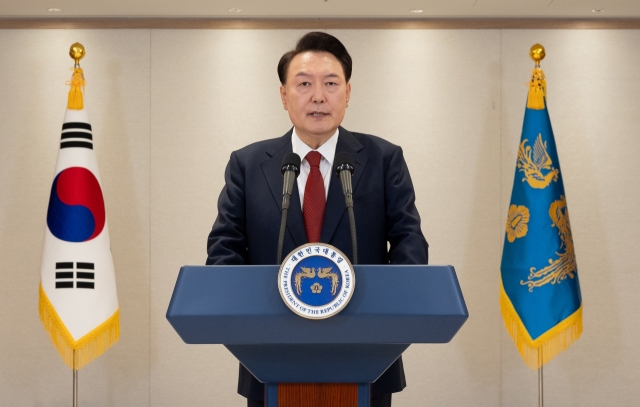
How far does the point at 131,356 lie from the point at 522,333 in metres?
2.71

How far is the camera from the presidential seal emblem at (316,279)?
1.37 meters

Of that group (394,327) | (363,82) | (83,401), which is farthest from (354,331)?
(83,401)

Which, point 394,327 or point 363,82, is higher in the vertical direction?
point 363,82

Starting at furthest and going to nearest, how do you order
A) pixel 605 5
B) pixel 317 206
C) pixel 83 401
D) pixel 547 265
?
pixel 83 401, pixel 605 5, pixel 547 265, pixel 317 206

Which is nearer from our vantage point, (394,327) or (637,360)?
(394,327)

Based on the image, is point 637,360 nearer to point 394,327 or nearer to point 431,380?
point 431,380

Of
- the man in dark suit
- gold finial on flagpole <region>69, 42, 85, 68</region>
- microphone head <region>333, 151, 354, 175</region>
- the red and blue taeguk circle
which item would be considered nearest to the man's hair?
the man in dark suit

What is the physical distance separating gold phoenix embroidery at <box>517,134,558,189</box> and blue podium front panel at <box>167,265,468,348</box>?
327cm

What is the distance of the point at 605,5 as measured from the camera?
16.4 ft

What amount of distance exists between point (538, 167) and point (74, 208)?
2.84 metres

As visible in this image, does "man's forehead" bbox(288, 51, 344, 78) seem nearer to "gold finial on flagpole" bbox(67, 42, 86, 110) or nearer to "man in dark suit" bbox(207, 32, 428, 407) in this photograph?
"man in dark suit" bbox(207, 32, 428, 407)

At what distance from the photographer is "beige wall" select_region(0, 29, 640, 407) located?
17.3ft

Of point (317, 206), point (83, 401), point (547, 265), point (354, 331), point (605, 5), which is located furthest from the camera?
point (83, 401)

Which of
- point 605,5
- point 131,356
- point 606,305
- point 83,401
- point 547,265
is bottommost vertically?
point 83,401
